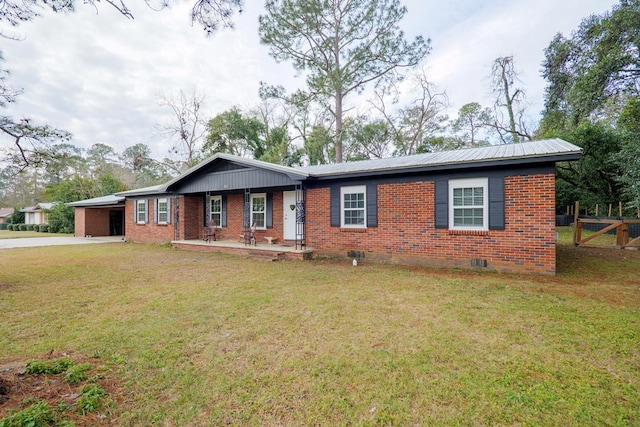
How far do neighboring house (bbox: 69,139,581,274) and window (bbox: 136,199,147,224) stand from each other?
4035 mm

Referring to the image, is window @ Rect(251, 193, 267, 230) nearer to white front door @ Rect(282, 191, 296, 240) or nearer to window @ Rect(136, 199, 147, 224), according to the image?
white front door @ Rect(282, 191, 296, 240)

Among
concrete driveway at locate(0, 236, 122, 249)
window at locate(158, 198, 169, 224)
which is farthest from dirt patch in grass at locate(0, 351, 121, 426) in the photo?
concrete driveway at locate(0, 236, 122, 249)

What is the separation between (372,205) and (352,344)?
6.12 meters

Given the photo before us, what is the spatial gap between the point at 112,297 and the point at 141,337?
99.6 inches

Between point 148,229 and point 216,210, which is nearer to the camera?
point 216,210

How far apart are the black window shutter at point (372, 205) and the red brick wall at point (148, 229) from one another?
10476mm

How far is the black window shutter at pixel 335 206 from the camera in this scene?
9758mm

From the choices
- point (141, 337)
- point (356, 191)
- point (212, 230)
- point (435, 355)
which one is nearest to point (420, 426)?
point (435, 355)

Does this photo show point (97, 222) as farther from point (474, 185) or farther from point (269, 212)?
point (474, 185)

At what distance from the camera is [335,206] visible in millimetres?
9805

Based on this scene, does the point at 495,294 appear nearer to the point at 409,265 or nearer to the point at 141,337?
the point at 409,265

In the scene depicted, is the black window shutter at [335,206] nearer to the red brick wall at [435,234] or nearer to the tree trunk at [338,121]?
the red brick wall at [435,234]

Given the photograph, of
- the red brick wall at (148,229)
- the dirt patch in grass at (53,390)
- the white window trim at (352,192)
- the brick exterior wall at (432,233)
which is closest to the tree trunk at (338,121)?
the brick exterior wall at (432,233)

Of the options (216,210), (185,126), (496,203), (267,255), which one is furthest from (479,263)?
(185,126)
